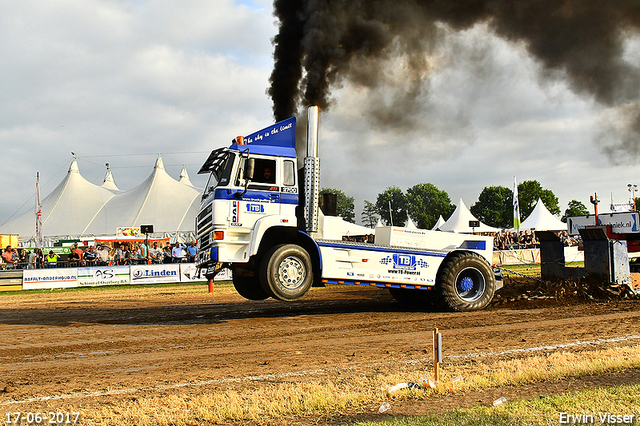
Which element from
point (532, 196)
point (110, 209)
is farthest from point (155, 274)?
point (532, 196)

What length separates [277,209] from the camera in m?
9.45

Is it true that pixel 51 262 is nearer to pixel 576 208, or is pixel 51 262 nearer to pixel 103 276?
pixel 103 276

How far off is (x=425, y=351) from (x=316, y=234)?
3.55 metres

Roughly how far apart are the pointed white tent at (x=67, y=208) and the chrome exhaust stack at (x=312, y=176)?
40094 mm

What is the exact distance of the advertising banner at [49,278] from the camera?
2111 cm

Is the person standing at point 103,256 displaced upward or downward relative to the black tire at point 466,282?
upward

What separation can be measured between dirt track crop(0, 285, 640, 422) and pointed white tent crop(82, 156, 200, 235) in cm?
2981

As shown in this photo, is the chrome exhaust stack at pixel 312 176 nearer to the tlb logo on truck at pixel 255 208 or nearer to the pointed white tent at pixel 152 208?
the tlb logo on truck at pixel 255 208

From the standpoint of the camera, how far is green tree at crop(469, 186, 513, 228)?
91.0 m

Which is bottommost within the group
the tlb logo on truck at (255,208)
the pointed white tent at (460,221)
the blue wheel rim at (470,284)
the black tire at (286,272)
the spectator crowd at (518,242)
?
the blue wheel rim at (470,284)

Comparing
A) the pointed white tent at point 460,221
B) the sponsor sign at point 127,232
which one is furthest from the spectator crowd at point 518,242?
the sponsor sign at point 127,232

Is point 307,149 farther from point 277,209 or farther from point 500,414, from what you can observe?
point 500,414

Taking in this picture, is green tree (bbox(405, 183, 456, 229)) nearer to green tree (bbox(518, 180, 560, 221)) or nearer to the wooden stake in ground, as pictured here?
green tree (bbox(518, 180, 560, 221))

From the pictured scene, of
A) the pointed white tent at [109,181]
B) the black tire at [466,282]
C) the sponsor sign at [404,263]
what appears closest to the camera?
the sponsor sign at [404,263]
